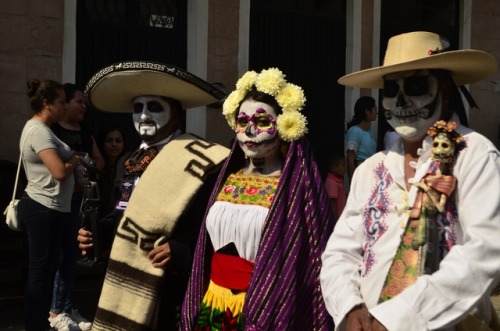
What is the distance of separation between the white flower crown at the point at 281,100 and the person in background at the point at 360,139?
4.78m

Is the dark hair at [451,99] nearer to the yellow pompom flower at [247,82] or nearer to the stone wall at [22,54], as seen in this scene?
the yellow pompom flower at [247,82]

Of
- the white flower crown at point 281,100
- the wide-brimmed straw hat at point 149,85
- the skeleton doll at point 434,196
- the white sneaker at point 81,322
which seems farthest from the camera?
the white sneaker at point 81,322

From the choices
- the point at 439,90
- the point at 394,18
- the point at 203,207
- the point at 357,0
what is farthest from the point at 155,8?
the point at 439,90

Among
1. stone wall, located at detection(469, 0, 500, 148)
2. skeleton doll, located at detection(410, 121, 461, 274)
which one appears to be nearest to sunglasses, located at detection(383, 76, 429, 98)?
skeleton doll, located at detection(410, 121, 461, 274)

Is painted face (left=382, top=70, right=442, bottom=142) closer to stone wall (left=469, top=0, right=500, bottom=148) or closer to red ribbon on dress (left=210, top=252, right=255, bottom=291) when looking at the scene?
red ribbon on dress (left=210, top=252, right=255, bottom=291)

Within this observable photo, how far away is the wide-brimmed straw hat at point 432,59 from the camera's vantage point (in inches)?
113

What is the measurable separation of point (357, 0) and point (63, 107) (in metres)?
5.42

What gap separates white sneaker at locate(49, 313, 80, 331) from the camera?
235 inches

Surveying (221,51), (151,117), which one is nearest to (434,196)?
(151,117)

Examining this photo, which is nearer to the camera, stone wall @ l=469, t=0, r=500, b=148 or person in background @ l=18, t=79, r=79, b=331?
person in background @ l=18, t=79, r=79, b=331

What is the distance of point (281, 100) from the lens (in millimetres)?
3830

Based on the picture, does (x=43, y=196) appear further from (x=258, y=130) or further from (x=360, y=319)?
(x=360, y=319)

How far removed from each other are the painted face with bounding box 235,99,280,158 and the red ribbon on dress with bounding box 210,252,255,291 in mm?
513

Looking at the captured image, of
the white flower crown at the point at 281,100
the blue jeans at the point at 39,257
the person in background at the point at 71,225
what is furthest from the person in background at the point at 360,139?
the white flower crown at the point at 281,100
